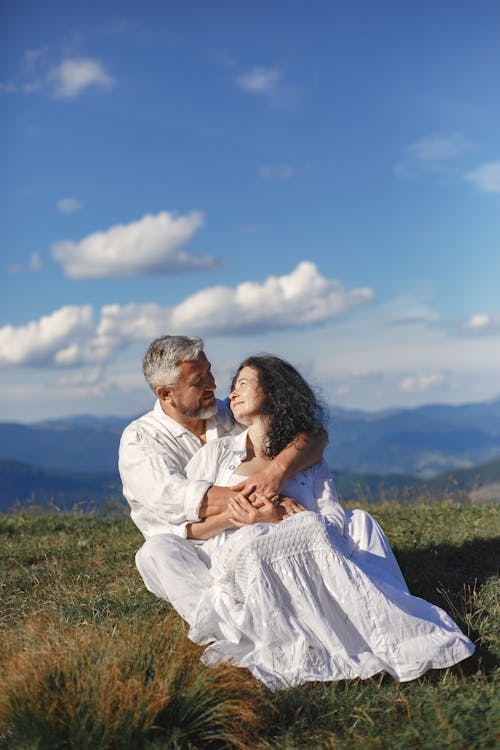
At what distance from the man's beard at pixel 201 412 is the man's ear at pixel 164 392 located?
0.19 m

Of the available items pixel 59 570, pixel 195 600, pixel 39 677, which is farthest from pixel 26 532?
pixel 39 677

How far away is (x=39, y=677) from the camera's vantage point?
4.39m

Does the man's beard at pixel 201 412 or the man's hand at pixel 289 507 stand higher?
the man's beard at pixel 201 412

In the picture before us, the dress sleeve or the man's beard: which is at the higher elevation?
the man's beard

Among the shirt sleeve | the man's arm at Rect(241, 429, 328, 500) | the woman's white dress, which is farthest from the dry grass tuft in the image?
the man's arm at Rect(241, 429, 328, 500)

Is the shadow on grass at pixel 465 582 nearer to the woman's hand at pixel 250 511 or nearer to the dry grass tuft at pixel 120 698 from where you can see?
the woman's hand at pixel 250 511

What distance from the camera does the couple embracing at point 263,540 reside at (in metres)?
5.11

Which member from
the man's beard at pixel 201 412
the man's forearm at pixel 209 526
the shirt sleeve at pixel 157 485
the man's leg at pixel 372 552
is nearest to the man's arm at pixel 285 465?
the man's forearm at pixel 209 526

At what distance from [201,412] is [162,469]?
73cm

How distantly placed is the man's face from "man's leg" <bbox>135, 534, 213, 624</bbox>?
3.80 ft

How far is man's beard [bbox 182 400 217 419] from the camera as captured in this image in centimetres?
668

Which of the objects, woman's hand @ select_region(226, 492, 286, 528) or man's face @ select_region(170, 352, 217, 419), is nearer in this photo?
woman's hand @ select_region(226, 492, 286, 528)

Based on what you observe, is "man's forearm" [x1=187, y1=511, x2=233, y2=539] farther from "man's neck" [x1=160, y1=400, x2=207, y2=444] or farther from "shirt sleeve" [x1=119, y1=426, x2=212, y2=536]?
"man's neck" [x1=160, y1=400, x2=207, y2=444]

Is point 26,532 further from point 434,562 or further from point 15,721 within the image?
point 15,721
